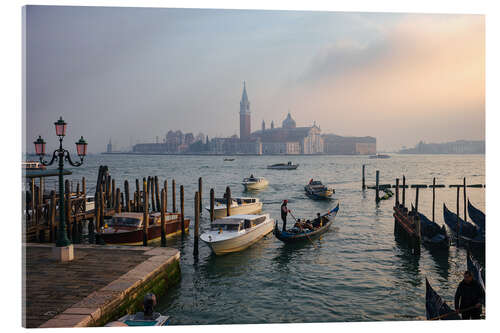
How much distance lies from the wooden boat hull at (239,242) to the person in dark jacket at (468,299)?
5.66 m

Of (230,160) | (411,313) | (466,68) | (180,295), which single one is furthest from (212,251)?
(230,160)

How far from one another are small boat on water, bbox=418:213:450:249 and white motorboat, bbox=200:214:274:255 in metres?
4.54

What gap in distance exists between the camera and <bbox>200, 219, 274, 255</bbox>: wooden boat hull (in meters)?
9.57

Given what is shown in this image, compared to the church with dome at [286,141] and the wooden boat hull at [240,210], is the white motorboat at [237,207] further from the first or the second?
the church with dome at [286,141]

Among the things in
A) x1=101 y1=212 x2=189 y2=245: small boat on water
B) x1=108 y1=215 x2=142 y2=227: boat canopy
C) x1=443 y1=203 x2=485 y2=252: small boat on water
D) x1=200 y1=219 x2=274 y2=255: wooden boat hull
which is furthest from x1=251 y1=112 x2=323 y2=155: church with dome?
x1=108 y1=215 x2=142 y2=227: boat canopy

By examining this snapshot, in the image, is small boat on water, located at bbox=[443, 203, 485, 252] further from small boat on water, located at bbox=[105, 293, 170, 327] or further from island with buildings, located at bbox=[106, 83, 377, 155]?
island with buildings, located at bbox=[106, 83, 377, 155]

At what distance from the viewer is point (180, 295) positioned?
6.91 meters

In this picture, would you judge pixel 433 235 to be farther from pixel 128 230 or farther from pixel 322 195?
pixel 322 195

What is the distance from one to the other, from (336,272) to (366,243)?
3.22 meters

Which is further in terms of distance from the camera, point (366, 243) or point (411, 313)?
point (366, 243)

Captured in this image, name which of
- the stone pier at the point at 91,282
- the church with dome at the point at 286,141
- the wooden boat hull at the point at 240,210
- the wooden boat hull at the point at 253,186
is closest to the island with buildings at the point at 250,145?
the church with dome at the point at 286,141

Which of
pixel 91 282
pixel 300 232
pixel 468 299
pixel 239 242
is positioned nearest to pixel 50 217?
pixel 239 242
